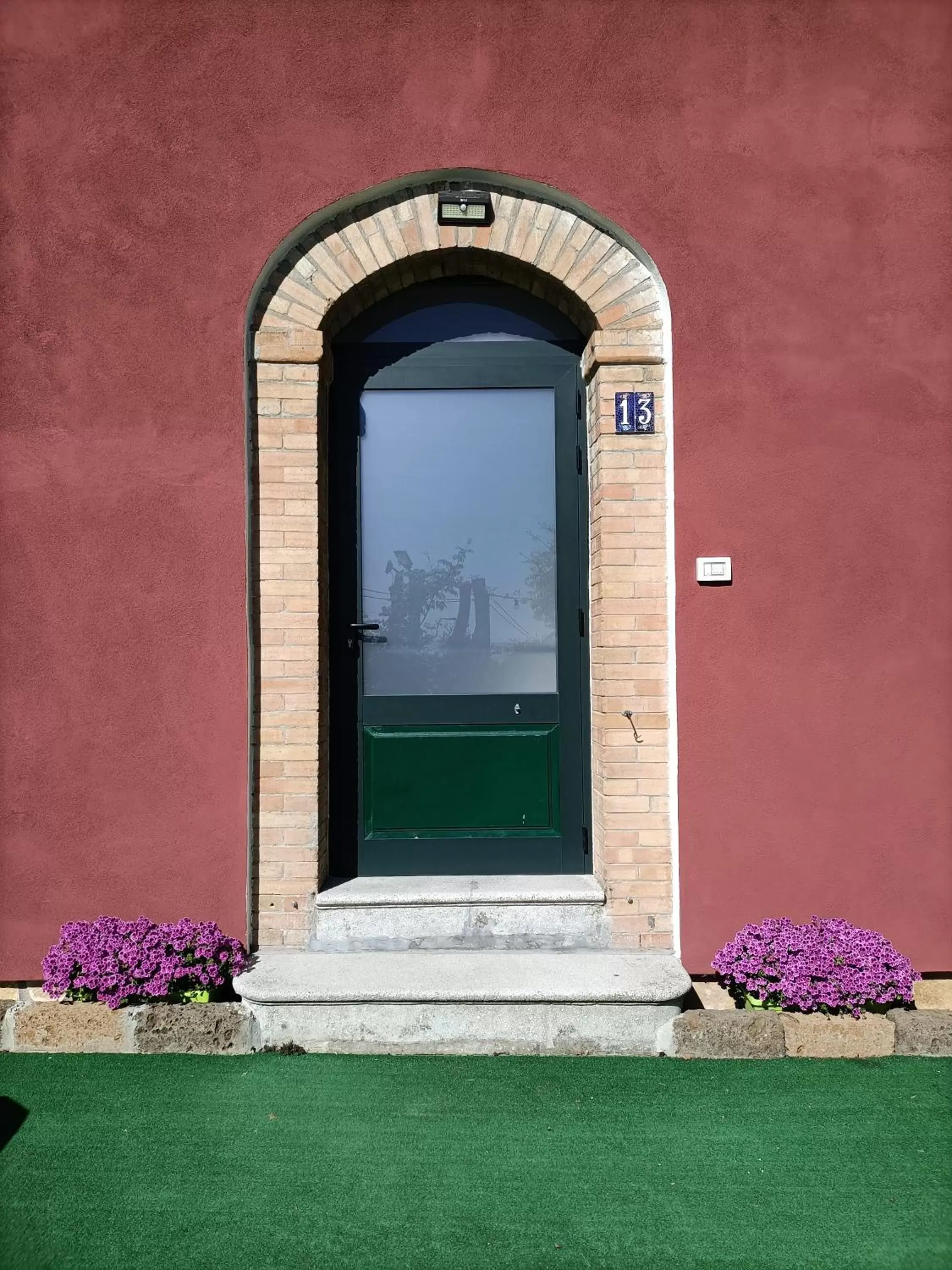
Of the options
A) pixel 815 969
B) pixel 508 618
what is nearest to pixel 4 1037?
pixel 508 618

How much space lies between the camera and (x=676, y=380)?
389cm

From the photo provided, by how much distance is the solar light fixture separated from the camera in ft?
13.0

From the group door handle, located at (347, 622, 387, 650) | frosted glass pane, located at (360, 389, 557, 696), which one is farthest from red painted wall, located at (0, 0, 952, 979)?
frosted glass pane, located at (360, 389, 557, 696)

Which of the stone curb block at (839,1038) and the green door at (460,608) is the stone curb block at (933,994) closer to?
the stone curb block at (839,1038)

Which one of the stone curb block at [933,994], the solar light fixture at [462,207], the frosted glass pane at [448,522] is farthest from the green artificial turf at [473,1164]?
the solar light fixture at [462,207]

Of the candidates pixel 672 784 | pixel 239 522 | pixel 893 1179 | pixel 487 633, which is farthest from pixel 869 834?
pixel 239 522

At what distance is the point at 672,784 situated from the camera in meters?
3.95

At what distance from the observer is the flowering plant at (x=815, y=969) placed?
3.46 meters

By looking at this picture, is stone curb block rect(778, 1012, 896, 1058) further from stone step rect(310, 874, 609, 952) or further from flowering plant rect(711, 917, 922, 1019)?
stone step rect(310, 874, 609, 952)

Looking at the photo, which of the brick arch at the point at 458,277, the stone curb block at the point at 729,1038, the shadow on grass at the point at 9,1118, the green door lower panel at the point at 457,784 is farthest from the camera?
the green door lower panel at the point at 457,784

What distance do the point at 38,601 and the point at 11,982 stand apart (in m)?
1.66

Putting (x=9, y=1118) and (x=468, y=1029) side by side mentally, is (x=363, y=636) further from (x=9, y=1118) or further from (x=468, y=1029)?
(x=9, y=1118)

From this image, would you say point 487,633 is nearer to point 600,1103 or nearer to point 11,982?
point 600,1103

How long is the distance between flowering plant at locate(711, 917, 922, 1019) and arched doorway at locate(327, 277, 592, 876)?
90cm
